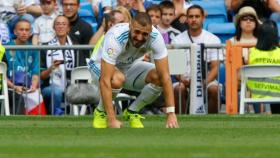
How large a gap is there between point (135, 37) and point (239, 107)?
495 cm

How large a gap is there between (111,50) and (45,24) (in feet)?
21.1

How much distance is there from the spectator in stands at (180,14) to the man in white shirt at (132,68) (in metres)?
5.13

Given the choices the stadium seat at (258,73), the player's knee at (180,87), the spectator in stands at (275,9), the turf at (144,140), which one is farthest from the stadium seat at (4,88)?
the spectator in stands at (275,9)

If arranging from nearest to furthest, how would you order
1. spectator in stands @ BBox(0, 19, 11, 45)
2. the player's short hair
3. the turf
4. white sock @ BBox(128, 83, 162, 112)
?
the turf → the player's short hair → white sock @ BBox(128, 83, 162, 112) → spectator in stands @ BBox(0, 19, 11, 45)

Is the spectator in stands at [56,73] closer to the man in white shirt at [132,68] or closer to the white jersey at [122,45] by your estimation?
the man in white shirt at [132,68]

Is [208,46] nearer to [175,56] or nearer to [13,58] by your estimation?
[175,56]

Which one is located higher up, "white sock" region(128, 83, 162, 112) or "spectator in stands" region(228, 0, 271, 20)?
"spectator in stands" region(228, 0, 271, 20)

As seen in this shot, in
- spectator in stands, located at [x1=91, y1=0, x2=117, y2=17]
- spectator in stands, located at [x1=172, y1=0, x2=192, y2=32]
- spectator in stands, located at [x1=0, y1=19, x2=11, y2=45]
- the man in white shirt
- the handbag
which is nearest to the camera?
the man in white shirt

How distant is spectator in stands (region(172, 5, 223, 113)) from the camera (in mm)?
18047

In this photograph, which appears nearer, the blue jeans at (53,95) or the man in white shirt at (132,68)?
the man in white shirt at (132,68)

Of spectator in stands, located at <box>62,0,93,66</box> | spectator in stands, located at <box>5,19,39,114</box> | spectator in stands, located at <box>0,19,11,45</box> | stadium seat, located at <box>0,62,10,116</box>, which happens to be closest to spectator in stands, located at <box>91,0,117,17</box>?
spectator in stands, located at <box>62,0,93,66</box>

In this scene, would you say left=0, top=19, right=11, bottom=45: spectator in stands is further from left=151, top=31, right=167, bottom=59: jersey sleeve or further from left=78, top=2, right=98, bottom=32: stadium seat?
left=151, top=31, right=167, bottom=59: jersey sleeve

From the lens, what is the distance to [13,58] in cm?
1816

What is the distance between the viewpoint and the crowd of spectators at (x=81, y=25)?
18.2 metres
